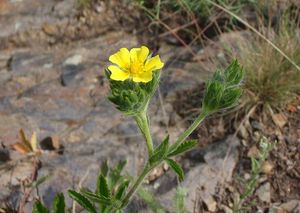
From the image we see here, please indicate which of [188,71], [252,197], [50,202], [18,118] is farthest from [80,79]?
[252,197]

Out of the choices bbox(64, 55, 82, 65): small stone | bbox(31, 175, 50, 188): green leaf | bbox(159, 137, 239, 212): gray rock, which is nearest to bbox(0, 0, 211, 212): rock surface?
bbox(64, 55, 82, 65): small stone

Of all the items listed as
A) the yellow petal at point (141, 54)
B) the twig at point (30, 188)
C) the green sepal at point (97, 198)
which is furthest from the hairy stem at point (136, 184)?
the twig at point (30, 188)

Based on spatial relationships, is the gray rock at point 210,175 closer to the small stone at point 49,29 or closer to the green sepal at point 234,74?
the green sepal at point 234,74

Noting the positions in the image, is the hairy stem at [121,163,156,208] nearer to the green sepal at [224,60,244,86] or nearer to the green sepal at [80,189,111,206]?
the green sepal at [80,189,111,206]

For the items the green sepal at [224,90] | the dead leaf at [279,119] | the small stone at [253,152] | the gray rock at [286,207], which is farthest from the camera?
the dead leaf at [279,119]

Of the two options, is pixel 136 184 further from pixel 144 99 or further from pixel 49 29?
pixel 49 29
